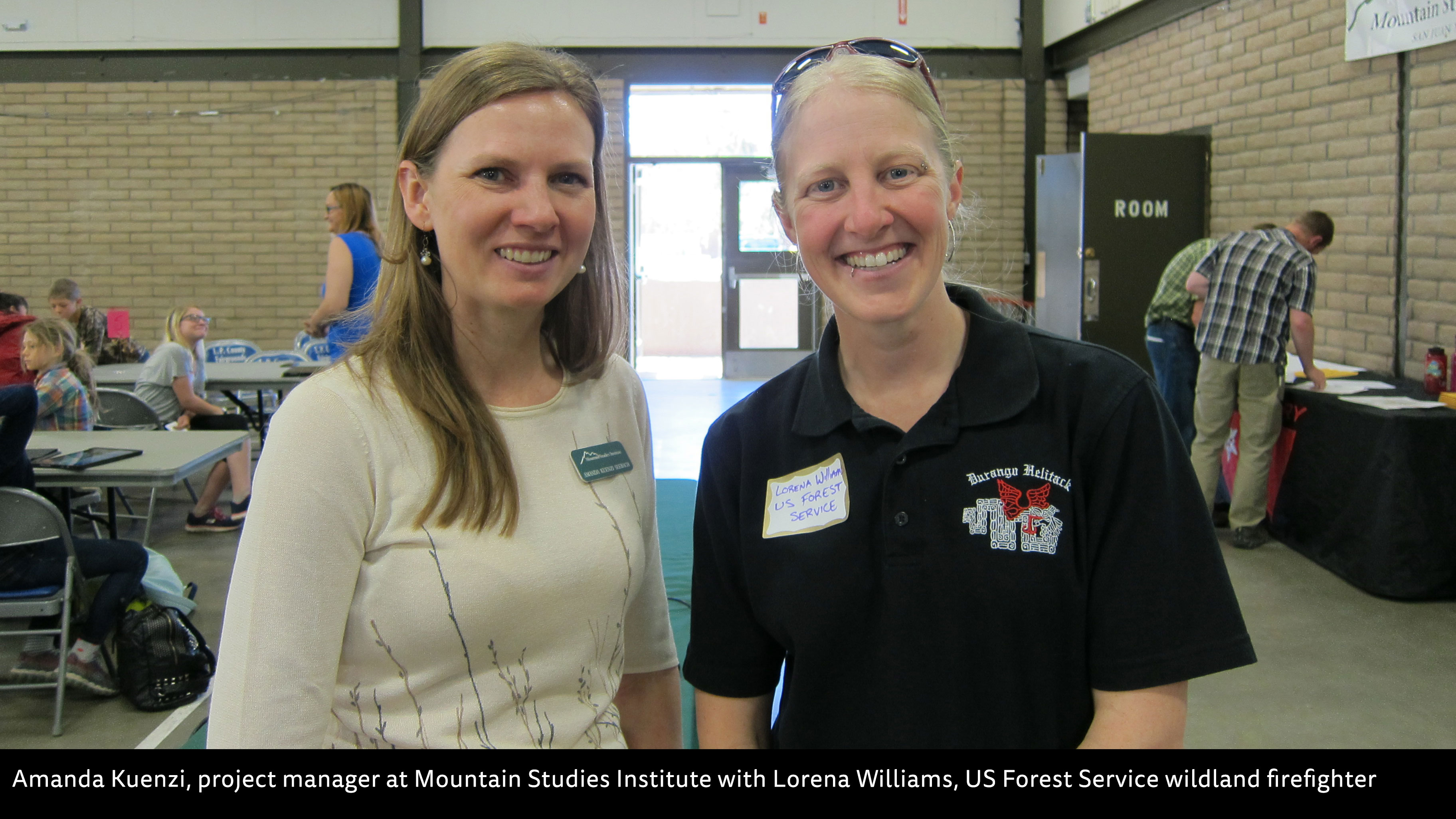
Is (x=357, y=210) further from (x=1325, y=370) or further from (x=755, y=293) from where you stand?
(x=755, y=293)

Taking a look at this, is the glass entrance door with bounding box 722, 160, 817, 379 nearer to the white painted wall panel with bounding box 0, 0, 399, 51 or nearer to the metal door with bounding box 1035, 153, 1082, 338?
the metal door with bounding box 1035, 153, 1082, 338

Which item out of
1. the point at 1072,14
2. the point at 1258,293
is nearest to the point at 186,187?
the point at 1072,14

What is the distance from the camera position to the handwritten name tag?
3.68ft

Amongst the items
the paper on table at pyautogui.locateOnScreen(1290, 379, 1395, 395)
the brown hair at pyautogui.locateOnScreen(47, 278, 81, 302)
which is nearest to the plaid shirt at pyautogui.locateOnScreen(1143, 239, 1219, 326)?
the paper on table at pyautogui.locateOnScreen(1290, 379, 1395, 395)

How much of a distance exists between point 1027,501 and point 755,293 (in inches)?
368

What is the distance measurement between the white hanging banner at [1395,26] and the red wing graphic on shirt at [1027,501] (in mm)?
4740

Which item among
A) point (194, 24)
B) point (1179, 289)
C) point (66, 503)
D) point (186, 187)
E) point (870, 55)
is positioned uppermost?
point (194, 24)

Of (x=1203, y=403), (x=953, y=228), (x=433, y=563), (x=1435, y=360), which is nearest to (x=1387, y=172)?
(x=1435, y=360)

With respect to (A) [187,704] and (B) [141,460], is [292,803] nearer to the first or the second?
(A) [187,704]

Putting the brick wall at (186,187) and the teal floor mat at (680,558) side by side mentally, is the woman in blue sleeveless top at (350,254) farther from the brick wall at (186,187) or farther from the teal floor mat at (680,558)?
the brick wall at (186,187)

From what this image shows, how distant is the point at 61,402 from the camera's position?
4605 mm

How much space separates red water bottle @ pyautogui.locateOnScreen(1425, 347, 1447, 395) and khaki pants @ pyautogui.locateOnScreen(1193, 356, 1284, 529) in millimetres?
575

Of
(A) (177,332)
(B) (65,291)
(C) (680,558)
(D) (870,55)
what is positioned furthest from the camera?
(B) (65,291)

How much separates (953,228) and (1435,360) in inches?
162
